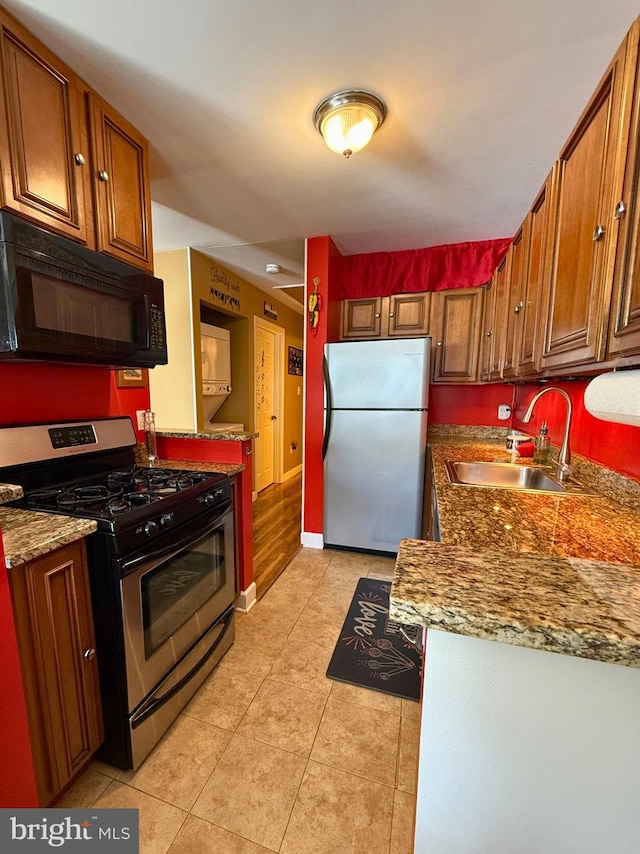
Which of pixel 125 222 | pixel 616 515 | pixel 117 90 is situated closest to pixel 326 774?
pixel 616 515

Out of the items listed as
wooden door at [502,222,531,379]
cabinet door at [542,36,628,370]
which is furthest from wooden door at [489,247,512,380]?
cabinet door at [542,36,628,370]

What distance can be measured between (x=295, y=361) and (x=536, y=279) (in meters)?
3.77

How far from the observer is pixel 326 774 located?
3.94 ft

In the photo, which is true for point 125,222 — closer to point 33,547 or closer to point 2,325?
point 2,325

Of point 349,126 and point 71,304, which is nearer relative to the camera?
point 71,304

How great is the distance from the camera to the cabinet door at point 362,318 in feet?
9.64

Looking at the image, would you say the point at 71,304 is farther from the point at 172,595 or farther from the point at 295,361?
the point at 295,361

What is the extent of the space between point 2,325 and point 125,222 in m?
0.74

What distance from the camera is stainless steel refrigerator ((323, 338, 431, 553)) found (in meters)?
2.51

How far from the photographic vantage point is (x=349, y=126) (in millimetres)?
1403

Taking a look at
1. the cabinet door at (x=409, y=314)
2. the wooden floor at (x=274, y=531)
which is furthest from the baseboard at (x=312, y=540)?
the cabinet door at (x=409, y=314)

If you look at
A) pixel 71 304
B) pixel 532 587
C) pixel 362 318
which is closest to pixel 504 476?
pixel 532 587

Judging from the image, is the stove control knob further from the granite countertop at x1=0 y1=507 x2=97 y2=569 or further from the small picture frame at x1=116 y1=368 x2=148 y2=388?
the small picture frame at x1=116 y1=368 x2=148 y2=388

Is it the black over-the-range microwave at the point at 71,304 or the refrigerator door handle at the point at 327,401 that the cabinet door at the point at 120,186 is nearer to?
the black over-the-range microwave at the point at 71,304
